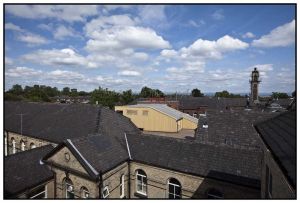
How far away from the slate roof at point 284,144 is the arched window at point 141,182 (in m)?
8.33

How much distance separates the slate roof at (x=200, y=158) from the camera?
466 inches

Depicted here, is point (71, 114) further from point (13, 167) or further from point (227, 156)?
point (227, 156)

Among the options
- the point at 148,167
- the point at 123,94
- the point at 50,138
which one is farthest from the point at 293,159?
the point at 123,94

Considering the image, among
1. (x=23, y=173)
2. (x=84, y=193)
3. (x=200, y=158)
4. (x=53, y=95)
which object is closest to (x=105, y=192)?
(x=84, y=193)

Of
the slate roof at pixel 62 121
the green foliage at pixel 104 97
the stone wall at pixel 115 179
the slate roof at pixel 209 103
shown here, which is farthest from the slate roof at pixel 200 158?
the green foliage at pixel 104 97

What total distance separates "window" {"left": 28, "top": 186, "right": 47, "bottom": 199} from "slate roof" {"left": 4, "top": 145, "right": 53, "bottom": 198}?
1.64 feet

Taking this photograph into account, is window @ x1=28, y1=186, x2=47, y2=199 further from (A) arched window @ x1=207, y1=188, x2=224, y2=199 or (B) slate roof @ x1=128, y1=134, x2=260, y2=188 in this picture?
(A) arched window @ x1=207, y1=188, x2=224, y2=199

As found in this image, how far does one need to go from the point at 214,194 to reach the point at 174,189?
8.35 feet

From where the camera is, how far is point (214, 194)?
12.3 meters

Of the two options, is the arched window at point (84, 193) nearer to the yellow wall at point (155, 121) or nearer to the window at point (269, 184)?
the window at point (269, 184)

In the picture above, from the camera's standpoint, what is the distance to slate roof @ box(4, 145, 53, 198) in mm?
12027

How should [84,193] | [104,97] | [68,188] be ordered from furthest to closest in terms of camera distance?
[104,97]
[68,188]
[84,193]

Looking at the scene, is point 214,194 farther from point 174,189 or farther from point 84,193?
point 84,193

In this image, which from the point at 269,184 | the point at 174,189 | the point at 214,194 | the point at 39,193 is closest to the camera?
the point at 269,184
